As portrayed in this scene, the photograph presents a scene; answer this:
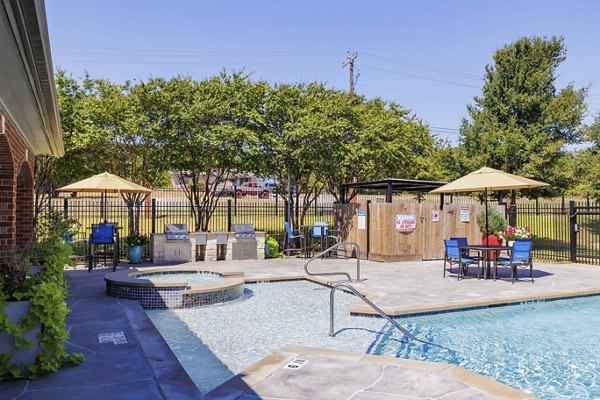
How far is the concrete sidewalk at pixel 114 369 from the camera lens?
366 cm

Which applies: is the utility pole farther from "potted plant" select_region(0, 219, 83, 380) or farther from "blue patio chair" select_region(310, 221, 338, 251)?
"potted plant" select_region(0, 219, 83, 380)

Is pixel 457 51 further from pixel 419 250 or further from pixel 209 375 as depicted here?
pixel 209 375

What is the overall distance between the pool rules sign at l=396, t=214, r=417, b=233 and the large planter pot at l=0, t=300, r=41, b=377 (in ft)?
37.4

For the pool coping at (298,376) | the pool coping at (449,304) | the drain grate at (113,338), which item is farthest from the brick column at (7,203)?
the pool coping at (449,304)

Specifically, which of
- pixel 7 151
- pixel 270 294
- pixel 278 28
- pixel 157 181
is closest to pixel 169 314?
pixel 270 294

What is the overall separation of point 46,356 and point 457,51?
1807cm

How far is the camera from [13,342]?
3973mm

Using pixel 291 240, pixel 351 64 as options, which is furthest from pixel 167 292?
pixel 351 64

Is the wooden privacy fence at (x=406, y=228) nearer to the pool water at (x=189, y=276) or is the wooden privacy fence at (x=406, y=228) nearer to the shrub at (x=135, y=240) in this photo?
the pool water at (x=189, y=276)

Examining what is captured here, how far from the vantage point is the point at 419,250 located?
575 inches

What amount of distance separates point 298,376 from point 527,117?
18608 mm

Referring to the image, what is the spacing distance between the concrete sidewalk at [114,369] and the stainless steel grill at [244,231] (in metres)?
7.71

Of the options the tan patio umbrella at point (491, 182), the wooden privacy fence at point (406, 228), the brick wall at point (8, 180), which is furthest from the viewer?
the wooden privacy fence at point (406, 228)

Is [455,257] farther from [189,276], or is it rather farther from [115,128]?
[115,128]
